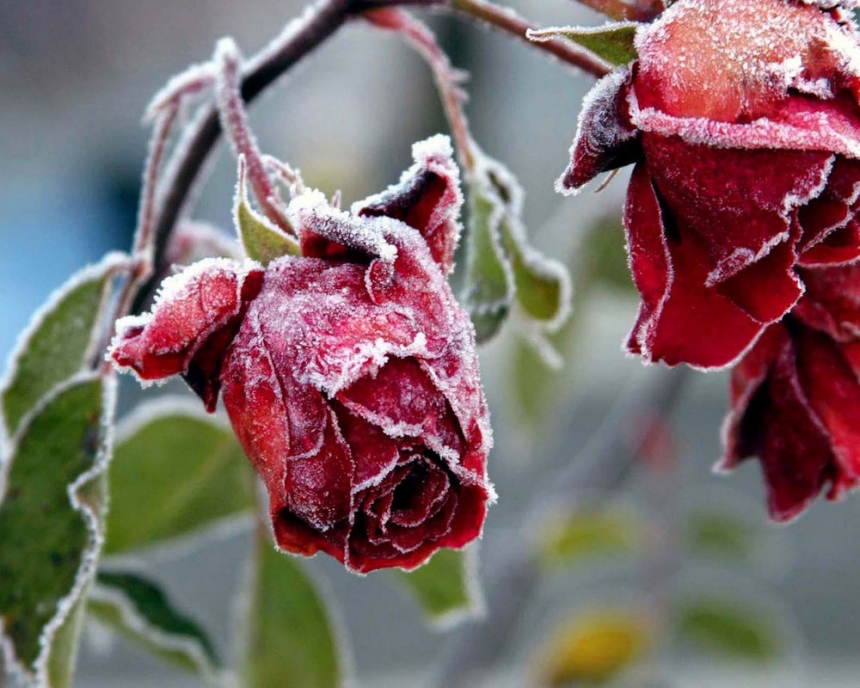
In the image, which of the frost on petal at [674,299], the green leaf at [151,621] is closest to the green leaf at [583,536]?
the green leaf at [151,621]

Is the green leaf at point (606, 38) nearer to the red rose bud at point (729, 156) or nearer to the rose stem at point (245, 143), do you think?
the red rose bud at point (729, 156)

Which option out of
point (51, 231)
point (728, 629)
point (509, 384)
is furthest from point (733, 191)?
point (51, 231)

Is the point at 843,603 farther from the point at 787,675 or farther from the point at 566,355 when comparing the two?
the point at 566,355

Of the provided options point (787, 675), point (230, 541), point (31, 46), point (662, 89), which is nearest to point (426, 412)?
point (662, 89)

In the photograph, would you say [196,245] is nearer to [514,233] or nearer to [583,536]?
[514,233]

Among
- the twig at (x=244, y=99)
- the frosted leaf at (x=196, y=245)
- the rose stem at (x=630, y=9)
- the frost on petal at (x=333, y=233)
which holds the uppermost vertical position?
the twig at (x=244, y=99)

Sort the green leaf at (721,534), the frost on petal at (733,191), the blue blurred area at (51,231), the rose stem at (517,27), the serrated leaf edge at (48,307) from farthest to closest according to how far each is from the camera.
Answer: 1. the blue blurred area at (51,231)
2. the green leaf at (721,534)
3. the serrated leaf edge at (48,307)
4. the rose stem at (517,27)
5. the frost on petal at (733,191)
